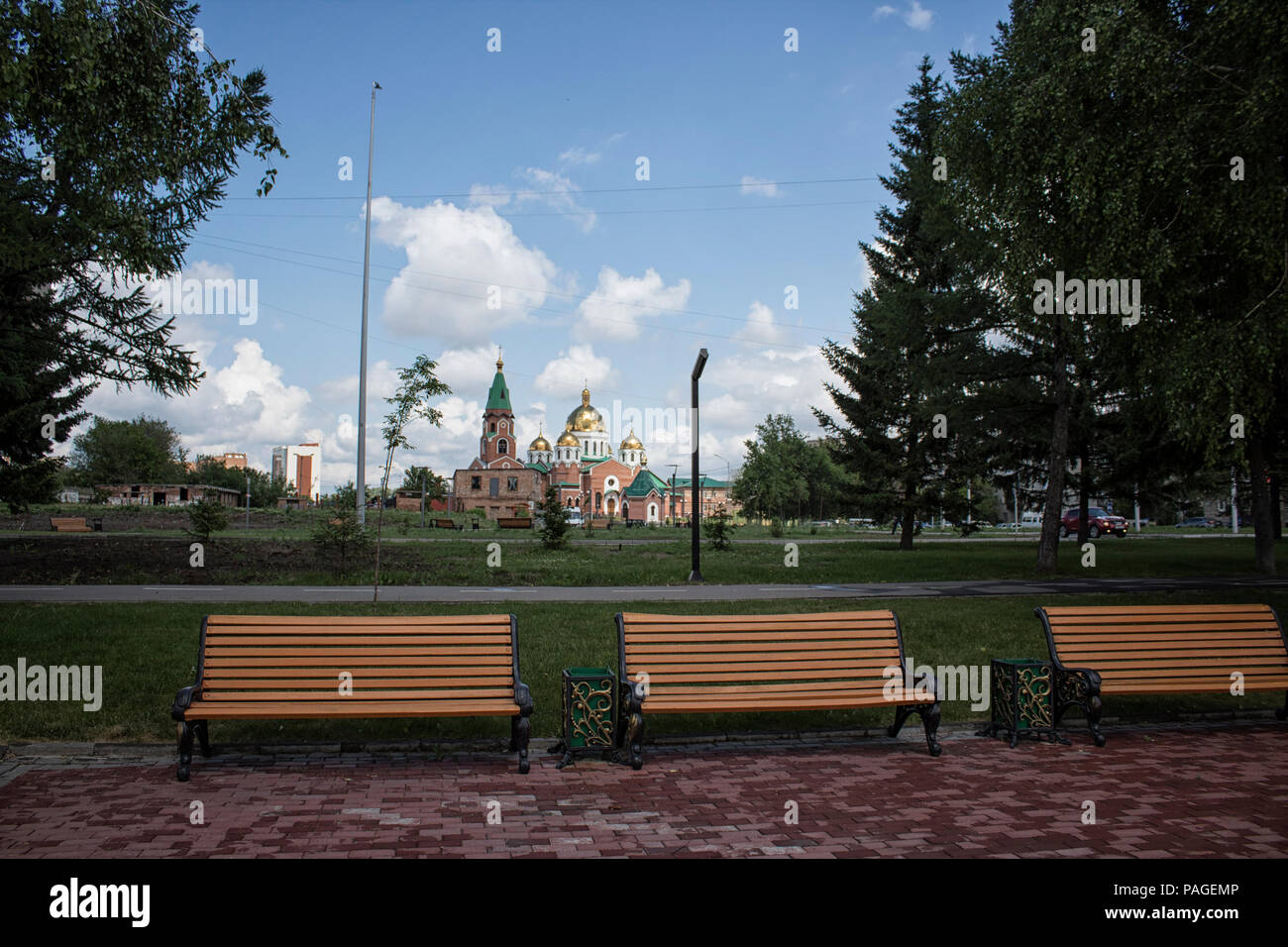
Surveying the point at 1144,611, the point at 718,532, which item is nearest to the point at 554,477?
the point at 718,532

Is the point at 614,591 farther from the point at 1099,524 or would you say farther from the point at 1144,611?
the point at 1099,524

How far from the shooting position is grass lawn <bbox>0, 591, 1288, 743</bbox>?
21.6 feet

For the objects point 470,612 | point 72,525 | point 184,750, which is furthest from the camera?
point 72,525

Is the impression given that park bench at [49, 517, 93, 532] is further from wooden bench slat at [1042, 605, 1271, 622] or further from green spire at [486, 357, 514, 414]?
green spire at [486, 357, 514, 414]

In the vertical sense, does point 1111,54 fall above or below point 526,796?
above

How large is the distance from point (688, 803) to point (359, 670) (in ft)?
8.05

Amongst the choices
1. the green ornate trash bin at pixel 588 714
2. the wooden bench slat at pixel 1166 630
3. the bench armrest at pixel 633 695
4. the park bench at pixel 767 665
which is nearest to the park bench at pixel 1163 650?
the wooden bench slat at pixel 1166 630

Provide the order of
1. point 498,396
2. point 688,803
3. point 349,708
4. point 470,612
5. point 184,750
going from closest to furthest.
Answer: point 688,803 < point 184,750 < point 349,708 < point 470,612 < point 498,396

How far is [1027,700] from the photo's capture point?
21.6ft

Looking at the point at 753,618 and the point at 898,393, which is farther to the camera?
the point at 898,393
